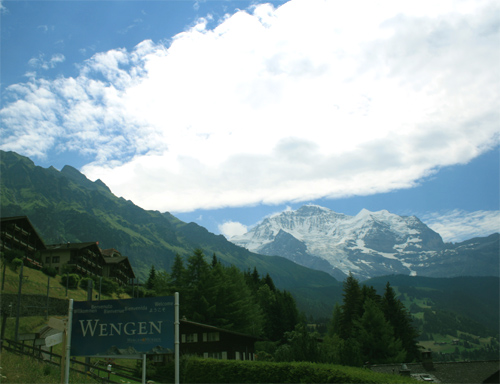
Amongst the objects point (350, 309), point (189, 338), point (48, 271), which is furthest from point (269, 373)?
point (350, 309)

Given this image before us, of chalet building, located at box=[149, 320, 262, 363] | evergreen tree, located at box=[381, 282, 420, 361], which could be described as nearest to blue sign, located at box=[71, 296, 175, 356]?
chalet building, located at box=[149, 320, 262, 363]

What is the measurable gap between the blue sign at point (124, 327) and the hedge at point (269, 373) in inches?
573

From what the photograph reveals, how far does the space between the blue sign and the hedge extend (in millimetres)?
14564

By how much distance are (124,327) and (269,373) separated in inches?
701

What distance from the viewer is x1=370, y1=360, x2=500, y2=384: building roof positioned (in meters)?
41.3

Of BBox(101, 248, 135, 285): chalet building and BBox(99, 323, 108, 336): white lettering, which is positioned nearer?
BBox(99, 323, 108, 336): white lettering

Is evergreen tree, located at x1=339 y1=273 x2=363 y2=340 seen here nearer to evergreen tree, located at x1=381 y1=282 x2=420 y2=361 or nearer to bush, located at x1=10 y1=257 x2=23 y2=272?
evergreen tree, located at x1=381 y1=282 x2=420 y2=361

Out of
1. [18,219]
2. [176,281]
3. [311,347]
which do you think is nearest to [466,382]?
[311,347]

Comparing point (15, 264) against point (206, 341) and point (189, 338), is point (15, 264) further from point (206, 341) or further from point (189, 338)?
point (206, 341)

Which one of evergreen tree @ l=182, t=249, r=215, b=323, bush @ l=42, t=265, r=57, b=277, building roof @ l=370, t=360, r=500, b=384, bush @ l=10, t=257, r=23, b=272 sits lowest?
building roof @ l=370, t=360, r=500, b=384

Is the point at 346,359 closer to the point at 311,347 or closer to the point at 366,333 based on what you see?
the point at 311,347

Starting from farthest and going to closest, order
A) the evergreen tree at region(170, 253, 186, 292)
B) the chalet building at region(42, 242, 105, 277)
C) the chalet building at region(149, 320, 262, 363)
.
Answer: the chalet building at region(42, 242, 105, 277), the evergreen tree at region(170, 253, 186, 292), the chalet building at region(149, 320, 262, 363)

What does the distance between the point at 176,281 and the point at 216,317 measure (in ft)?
46.5

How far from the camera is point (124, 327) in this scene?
1296cm
